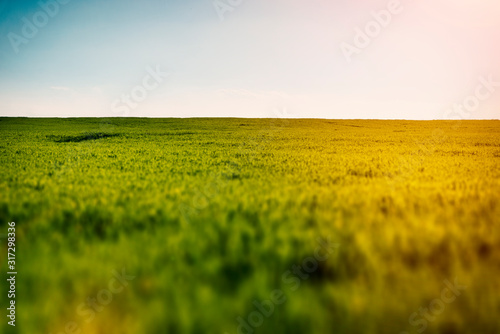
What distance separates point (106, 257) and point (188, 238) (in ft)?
2.80

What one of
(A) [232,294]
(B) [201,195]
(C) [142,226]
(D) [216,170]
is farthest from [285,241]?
(D) [216,170]

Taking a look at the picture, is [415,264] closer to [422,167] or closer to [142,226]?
[142,226]
